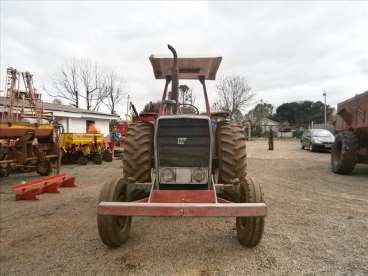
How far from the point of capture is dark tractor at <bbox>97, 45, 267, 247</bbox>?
3248 millimetres

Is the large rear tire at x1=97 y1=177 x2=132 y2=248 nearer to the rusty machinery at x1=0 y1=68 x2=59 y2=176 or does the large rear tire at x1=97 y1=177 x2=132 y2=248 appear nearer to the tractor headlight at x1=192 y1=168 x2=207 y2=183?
the tractor headlight at x1=192 y1=168 x2=207 y2=183

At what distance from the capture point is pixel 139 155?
3889 millimetres

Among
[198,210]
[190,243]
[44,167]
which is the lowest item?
[190,243]

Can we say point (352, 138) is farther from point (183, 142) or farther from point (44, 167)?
point (44, 167)

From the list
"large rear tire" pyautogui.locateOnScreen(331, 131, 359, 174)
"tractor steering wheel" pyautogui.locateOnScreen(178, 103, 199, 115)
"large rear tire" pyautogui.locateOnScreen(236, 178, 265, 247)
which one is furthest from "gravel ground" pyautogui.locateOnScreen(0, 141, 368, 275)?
"large rear tire" pyautogui.locateOnScreen(331, 131, 359, 174)

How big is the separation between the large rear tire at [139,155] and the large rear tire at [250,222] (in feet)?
4.09

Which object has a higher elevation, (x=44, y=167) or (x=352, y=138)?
(x=352, y=138)

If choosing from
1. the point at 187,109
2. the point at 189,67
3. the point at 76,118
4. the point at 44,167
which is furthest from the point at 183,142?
the point at 76,118

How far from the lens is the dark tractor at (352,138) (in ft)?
26.9

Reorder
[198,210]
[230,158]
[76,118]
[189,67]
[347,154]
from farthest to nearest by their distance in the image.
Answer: [76,118] → [347,154] → [189,67] → [230,158] → [198,210]

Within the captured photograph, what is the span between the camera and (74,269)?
10.0ft

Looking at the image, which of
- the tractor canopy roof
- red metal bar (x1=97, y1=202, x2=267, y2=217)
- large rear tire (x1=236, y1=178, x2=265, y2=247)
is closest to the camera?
red metal bar (x1=97, y1=202, x2=267, y2=217)

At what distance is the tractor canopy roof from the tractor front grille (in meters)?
1.62

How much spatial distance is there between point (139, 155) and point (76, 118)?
21.7 m
